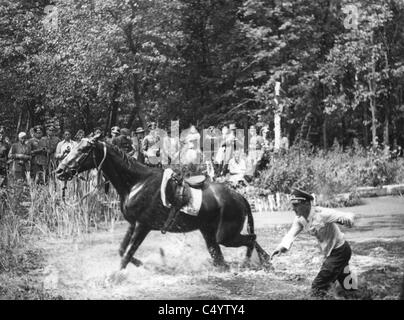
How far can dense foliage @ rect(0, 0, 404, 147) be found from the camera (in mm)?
19000

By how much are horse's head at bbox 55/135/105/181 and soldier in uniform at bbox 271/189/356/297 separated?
2.68 metres

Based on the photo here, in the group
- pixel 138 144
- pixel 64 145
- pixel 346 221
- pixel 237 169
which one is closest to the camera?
pixel 346 221

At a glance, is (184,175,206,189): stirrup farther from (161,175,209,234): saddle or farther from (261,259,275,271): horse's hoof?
(261,259,275,271): horse's hoof

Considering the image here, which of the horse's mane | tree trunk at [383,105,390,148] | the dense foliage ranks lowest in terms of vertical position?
the horse's mane

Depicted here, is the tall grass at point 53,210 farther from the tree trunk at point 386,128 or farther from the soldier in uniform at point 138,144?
the tree trunk at point 386,128

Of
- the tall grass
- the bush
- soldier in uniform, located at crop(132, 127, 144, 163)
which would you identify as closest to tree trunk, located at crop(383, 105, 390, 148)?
the bush

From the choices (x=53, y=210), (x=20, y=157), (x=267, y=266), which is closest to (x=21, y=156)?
(x=20, y=157)

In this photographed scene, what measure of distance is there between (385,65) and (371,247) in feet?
44.1

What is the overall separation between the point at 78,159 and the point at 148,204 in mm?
1119

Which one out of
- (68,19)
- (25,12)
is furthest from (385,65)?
(25,12)

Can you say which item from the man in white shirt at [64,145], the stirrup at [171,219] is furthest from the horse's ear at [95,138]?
the man in white shirt at [64,145]

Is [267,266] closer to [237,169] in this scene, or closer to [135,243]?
[135,243]

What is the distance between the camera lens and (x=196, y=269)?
28.0 ft
